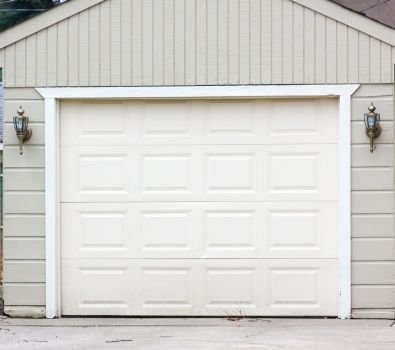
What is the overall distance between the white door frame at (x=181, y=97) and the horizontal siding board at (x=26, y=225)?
0.20 feet

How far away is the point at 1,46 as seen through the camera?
8648 mm

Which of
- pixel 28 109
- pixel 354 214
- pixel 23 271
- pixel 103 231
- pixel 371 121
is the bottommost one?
pixel 23 271

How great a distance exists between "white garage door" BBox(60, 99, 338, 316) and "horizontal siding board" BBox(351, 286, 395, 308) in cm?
19

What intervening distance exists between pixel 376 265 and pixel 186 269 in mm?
1722

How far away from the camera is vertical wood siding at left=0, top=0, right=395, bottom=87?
334 inches

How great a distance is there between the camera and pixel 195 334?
7.98m

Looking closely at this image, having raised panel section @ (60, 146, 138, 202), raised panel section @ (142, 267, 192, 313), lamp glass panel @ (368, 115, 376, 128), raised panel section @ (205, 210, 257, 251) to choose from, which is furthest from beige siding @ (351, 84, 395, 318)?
raised panel section @ (60, 146, 138, 202)

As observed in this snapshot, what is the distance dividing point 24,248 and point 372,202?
10.5 ft

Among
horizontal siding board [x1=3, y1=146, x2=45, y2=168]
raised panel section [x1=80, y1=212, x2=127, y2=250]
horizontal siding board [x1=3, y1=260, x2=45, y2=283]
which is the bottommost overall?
horizontal siding board [x1=3, y1=260, x2=45, y2=283]

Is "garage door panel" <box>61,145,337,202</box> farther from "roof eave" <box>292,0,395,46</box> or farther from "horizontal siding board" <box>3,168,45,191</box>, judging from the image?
"roof eave" <box>292,0,395,46</box>

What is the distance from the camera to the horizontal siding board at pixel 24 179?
28.4 ft

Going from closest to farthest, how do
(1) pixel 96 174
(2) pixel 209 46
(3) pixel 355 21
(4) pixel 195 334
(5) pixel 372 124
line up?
(4) pixel 195 334 → (5) pixel 372 124 → (3) pixel 355 21 → (2) pixel 209 46 → (1) pixel 96 174

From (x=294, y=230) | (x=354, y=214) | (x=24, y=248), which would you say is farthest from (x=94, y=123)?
(x=354, y=214)

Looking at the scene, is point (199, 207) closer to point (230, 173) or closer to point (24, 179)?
point (230, 173)
